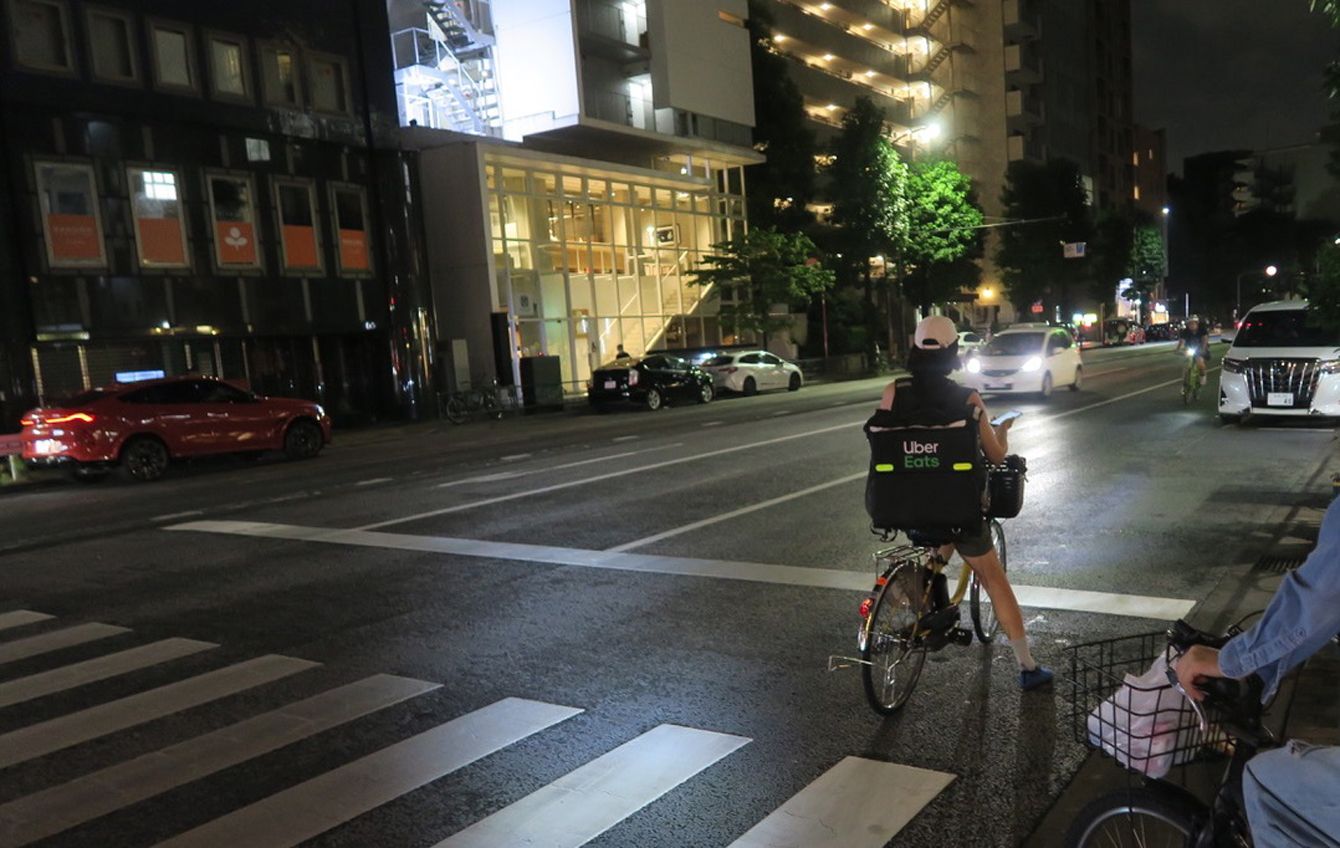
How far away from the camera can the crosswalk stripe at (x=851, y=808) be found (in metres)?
3.50

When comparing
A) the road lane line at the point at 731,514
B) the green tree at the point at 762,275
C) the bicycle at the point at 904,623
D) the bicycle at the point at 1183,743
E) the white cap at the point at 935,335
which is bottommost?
the road lane line at the point at 731,514

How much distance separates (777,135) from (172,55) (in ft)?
100

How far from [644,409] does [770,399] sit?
13.7ft

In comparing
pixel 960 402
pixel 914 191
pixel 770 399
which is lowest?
→ pixel 770 399

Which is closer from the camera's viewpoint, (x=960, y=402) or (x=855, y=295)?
(x=960, y=402)

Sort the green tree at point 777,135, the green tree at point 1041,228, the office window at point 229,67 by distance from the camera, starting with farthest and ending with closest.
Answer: the green tree at point 1041,228
the green tree at point 777,135
the office window at point 229,67

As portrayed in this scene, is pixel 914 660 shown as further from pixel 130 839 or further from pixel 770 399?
pixel 770 399

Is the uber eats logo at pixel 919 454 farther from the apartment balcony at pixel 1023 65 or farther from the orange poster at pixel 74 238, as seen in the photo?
the apartment balcony at pixel 1023 65

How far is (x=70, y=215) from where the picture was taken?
2133 centimetres

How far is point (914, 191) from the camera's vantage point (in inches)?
1770

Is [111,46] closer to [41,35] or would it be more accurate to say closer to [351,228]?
[41,35]

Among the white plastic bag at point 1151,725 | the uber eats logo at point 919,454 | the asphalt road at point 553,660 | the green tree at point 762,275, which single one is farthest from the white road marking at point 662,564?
the green tree at point 762,275

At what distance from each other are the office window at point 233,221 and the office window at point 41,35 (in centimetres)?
388

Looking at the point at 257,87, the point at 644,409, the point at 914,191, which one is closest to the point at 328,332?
the point at 257,87
